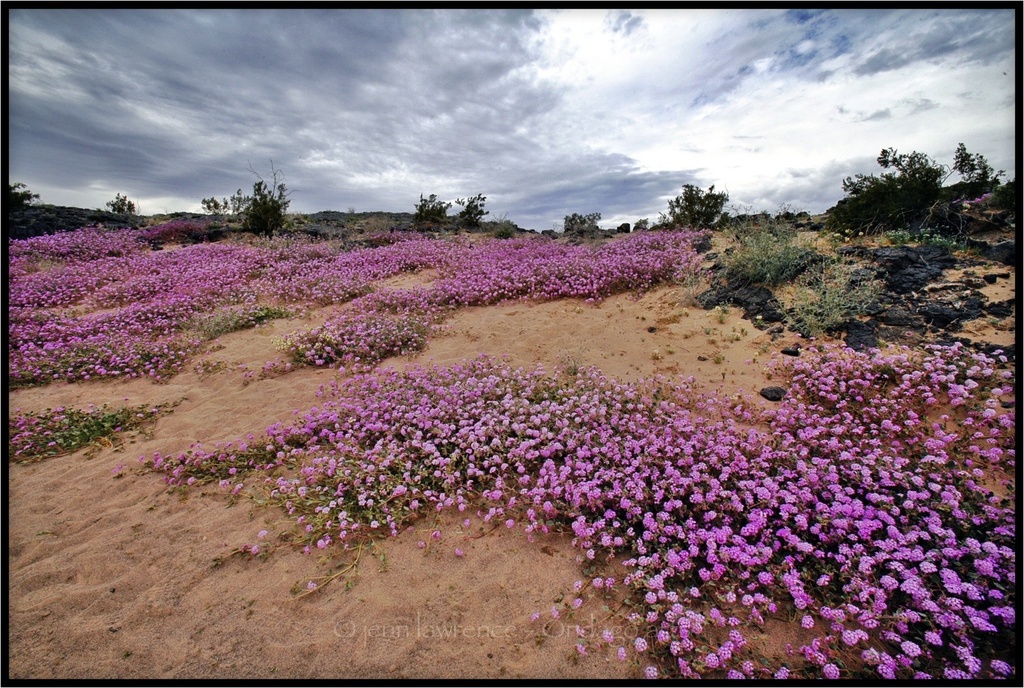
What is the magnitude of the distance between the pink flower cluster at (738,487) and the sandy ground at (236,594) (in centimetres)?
30

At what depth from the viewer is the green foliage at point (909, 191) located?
10727mm

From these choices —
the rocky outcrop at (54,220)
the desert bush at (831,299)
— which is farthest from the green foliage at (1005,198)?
the rocky outcrop at (54,220)

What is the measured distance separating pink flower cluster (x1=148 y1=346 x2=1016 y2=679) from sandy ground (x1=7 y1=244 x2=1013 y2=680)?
298mm

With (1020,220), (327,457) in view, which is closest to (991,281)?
(1020,220)

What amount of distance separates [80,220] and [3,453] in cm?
2652

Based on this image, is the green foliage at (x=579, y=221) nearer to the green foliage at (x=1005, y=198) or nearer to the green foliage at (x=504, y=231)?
the green foliage at (x=504, y=231)

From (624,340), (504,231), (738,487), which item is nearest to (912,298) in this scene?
(624,340)

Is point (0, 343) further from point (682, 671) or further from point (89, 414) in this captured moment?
point (682, 671)

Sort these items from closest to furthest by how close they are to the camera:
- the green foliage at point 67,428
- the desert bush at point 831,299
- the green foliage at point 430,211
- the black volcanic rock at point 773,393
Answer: the black volcanic rock at point 773,393 < the green foliage at point 67,428 < the desert bush at point 831,299 < the green foliage at point 430,211

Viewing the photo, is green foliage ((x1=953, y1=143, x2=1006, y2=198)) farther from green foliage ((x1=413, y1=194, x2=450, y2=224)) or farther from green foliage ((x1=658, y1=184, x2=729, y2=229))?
green foliage ((x1=413, y1=194, x2=450, y2=224))

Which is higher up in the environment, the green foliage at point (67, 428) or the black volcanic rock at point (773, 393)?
the black volcanic rock at point (773, 393)

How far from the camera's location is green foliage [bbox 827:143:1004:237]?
35.2 feet

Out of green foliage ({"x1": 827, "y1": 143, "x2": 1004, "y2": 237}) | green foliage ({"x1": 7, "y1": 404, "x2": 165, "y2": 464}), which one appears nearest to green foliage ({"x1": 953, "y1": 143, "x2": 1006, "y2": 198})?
green foliage ({"x1": 827, "y1": 143, "x2": 1004, "y2": 237})

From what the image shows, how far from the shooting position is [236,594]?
336 centimetres
